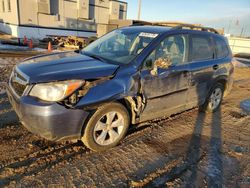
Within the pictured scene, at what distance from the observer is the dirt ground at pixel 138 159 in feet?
9.41

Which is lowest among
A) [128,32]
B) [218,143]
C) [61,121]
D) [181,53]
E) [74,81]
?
[218,143]

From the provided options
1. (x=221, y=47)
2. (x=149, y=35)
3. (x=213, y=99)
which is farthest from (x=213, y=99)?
(x=149, y=35)

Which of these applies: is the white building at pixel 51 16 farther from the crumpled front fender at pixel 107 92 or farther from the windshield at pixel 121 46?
the crumpled front fender at pixel 107 92

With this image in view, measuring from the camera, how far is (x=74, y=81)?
299 centimetres

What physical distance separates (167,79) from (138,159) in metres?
1.42

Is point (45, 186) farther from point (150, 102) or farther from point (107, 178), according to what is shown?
point (150, 102)

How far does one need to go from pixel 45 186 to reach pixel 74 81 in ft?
4.31

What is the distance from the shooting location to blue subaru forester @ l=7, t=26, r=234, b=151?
2934 millimetres

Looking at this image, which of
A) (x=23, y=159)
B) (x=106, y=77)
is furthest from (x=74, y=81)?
(x=23, y=159)

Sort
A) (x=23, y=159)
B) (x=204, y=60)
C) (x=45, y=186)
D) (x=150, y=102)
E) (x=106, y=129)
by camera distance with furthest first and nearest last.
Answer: (x=204, y=60)
(x=150, y=102)
(x=106, y=129)
(x=23, y=159)
(x=45, y=186)

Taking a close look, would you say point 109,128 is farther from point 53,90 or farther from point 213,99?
point 213,99

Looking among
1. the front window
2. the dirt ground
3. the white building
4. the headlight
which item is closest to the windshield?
the front window

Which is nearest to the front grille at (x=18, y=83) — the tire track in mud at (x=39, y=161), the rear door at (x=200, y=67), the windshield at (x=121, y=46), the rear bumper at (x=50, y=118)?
the rear bumper at (x=50, y=118)

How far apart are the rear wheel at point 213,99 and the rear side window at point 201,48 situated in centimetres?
83
